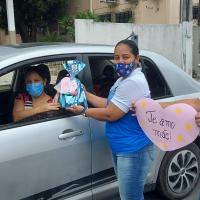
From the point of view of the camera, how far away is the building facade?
65.4 feet

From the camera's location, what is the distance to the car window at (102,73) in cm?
369

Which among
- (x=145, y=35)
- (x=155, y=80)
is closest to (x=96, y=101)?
(x=155, y=80)

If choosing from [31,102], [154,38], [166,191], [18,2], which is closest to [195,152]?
[166,191]

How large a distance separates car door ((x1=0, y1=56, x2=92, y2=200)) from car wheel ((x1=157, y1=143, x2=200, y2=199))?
0.95 m

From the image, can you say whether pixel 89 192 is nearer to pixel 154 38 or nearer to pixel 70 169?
pixel 70 169

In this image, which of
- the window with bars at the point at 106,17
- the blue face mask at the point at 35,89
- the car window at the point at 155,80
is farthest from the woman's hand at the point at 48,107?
the window with bars at the point at 106,17

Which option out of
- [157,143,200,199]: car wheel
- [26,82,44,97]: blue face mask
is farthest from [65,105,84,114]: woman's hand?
[157,143,200,199]: car wheel

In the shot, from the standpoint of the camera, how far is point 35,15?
88.9 feet

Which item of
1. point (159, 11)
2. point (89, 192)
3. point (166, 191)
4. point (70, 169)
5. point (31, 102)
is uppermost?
point (159, 11)

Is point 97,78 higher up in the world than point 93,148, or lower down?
higher up

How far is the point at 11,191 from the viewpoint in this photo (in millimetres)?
3043

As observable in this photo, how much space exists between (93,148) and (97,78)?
651 mm

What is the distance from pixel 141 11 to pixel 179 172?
57.6 ft

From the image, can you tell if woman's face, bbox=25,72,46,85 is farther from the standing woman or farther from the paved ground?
the paved ground
